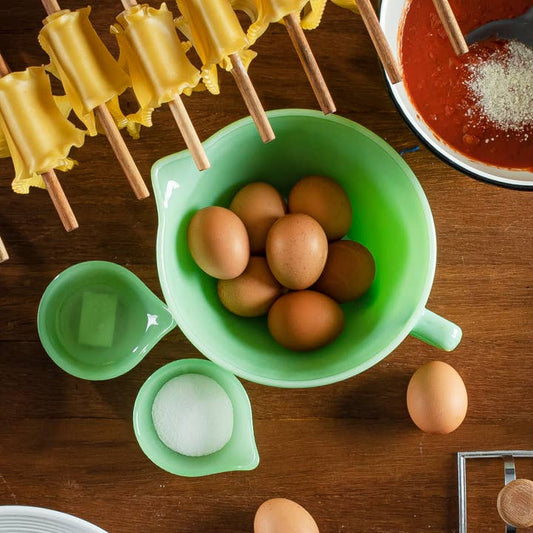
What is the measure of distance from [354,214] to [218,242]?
209mm

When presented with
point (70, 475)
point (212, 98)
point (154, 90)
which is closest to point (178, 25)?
point (154, 90)

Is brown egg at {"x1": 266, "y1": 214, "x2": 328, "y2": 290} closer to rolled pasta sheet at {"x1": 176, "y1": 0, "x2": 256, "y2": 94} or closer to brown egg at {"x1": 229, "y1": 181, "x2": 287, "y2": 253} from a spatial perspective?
brown egg at {"x1": 229, "y1": 181, "x2": 287, "y2": 253}

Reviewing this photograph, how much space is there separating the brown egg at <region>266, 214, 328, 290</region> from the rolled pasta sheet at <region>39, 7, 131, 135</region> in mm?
248

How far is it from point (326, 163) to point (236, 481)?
45cm

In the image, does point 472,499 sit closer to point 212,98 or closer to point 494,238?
point 494,238

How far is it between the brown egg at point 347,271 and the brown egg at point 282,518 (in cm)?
29

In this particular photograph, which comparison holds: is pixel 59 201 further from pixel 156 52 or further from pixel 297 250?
pixel 297 250

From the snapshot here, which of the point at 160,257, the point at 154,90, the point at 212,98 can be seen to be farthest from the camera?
the point at 212,98

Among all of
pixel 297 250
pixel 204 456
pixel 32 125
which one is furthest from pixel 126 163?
pixel 204 456

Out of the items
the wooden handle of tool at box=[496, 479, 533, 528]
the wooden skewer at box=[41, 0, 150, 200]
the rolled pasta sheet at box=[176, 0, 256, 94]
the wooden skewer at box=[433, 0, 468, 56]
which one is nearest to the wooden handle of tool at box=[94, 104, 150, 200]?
the wooden skewer at box=[41, 0, 150, 200]

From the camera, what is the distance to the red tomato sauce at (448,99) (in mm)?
871

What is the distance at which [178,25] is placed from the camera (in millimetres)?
764

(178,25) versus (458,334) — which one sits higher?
(178,25)

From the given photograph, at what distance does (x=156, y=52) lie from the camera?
0.72 metres
